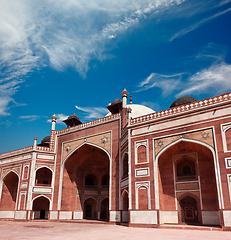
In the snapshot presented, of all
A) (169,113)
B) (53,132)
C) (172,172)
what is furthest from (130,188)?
(53,132)

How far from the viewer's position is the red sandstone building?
12344 mm

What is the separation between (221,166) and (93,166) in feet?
44.4

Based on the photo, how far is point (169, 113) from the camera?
13961 millimetres

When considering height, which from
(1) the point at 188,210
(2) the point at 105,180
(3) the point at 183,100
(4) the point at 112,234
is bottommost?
(4) the point at 112,234

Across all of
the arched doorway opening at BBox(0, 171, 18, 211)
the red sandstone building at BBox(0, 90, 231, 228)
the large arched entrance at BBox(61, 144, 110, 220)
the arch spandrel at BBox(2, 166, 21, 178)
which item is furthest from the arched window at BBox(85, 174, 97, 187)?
the arched doorway opening at BBox(0, 171, 18, 211)

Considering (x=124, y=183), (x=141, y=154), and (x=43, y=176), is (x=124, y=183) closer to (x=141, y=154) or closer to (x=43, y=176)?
(x=141, y=154)

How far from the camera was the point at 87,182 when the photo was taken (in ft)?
75.7

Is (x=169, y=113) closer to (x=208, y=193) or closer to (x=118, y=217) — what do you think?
(x=208, y=193)

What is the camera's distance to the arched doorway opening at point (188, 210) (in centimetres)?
1349

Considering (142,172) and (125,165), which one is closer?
(142,172)

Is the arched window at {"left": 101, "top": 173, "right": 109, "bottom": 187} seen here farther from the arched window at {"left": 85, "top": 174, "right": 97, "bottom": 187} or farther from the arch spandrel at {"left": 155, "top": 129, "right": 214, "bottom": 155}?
the arch spandrel at {"left": 155, "top": 129, "right": 214, "bottom": 155}

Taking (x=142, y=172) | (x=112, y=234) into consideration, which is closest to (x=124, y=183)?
(x=142, y=172)

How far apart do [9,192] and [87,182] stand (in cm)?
806

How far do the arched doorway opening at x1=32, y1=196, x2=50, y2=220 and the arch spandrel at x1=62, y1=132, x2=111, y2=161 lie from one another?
4599mm
